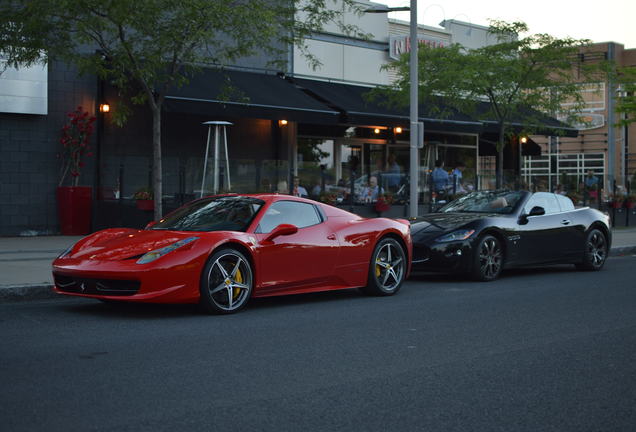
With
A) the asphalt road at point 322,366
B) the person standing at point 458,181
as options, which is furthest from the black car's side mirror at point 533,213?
the person standing at point 458,181

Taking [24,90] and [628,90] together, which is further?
[628,90]

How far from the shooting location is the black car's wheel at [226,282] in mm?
8258

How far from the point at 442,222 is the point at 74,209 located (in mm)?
10280

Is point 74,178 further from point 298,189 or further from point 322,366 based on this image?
point 322,366

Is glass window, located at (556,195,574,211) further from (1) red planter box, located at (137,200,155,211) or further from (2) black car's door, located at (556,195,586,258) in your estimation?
(1) red planter box, located at (137,200,155,211)

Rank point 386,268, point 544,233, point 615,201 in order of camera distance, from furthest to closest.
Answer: point 615,201 < point 544,233 < point 386,268

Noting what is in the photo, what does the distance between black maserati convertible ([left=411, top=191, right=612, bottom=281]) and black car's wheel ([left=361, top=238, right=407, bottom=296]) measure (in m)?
1.45

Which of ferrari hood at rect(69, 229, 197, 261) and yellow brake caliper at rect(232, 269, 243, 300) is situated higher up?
ferrari hood at rect(69, 229, 197, 261)

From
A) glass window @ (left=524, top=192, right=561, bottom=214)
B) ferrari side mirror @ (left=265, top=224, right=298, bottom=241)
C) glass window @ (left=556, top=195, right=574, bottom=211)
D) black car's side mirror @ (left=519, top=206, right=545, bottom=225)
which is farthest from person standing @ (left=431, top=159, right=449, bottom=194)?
ferrari side mirror @ (left=265, top=224, right=298, bottom=241)

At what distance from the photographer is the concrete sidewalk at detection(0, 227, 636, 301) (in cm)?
974

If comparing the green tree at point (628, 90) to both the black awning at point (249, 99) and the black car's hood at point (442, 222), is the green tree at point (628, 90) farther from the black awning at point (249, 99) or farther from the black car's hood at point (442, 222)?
the black car's hood at point (442, 222)

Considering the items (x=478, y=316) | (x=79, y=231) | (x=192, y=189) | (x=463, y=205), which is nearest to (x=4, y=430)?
(x=478, y=316)

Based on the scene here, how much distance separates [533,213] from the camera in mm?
12984

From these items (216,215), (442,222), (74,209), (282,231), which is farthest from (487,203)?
(74,209)
